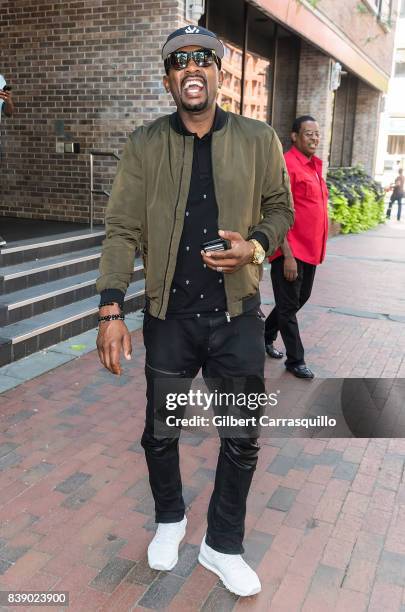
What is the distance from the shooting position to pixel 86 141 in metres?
8.36

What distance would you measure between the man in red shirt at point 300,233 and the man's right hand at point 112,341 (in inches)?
94.2

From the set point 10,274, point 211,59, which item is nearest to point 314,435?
point 211,59

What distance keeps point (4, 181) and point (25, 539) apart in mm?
7440

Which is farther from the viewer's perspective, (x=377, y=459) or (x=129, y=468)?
(x=377, y=459)

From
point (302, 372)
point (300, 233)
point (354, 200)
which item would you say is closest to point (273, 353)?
point (302, 372)

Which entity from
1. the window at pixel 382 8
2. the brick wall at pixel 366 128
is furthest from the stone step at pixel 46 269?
the brick wall at pixel 366 128

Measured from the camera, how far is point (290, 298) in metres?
4.62

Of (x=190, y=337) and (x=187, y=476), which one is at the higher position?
(x=190, y=337)

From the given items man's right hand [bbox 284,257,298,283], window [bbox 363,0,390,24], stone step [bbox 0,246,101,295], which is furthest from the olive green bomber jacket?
window [bbox 363,0,390,24]

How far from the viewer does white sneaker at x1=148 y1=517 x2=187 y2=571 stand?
251 cm

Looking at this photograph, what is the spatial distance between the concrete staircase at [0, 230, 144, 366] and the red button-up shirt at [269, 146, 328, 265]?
6.97 feet

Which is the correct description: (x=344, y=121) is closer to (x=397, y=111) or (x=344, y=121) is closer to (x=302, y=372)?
(x=302, y=372)

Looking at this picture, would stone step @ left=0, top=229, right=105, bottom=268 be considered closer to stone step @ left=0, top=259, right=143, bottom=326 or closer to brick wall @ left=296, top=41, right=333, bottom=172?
stone step @ left=0, top=259, right=143, bottom=326

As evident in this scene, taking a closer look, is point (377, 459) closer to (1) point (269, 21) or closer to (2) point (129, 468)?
(2) point (129, 468)
